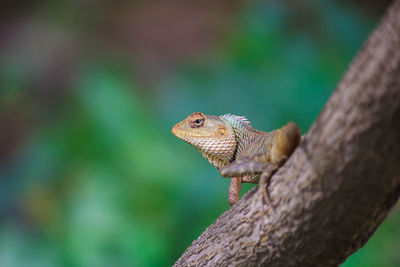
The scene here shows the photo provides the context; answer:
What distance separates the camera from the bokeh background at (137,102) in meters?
4.73

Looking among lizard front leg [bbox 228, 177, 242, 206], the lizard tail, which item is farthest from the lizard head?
the lizard tail

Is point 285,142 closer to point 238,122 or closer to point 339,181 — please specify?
point 339,181

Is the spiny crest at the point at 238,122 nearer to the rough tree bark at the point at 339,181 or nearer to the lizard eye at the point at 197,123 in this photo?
the lizard eye at the point at 197,123

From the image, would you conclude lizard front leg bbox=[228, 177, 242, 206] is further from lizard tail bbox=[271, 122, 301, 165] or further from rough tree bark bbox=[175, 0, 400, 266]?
lizard tail bbox=[271, 122, 301, 165]

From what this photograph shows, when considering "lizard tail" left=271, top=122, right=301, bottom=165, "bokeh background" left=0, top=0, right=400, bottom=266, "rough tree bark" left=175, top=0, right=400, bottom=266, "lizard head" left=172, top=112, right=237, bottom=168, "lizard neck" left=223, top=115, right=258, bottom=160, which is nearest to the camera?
"rough tree bark" left=175, top=0, right=400, bottom=266

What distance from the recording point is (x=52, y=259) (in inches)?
186

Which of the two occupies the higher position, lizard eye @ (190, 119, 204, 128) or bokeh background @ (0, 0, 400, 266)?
bokeh background @ (0, 0, 400, 266)

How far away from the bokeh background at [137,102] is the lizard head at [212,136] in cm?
181

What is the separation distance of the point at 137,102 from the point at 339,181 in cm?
392

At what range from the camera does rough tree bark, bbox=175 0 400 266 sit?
1.38 metres

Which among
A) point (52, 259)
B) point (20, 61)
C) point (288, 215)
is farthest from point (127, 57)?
point (288, 215)

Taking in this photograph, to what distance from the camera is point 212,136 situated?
297 cm

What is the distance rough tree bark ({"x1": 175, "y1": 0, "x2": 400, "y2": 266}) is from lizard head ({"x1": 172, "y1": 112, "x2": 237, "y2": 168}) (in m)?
0.88

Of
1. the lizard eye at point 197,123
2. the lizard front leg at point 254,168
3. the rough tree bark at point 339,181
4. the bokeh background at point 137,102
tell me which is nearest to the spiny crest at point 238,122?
the lizard eye at point 197,123
